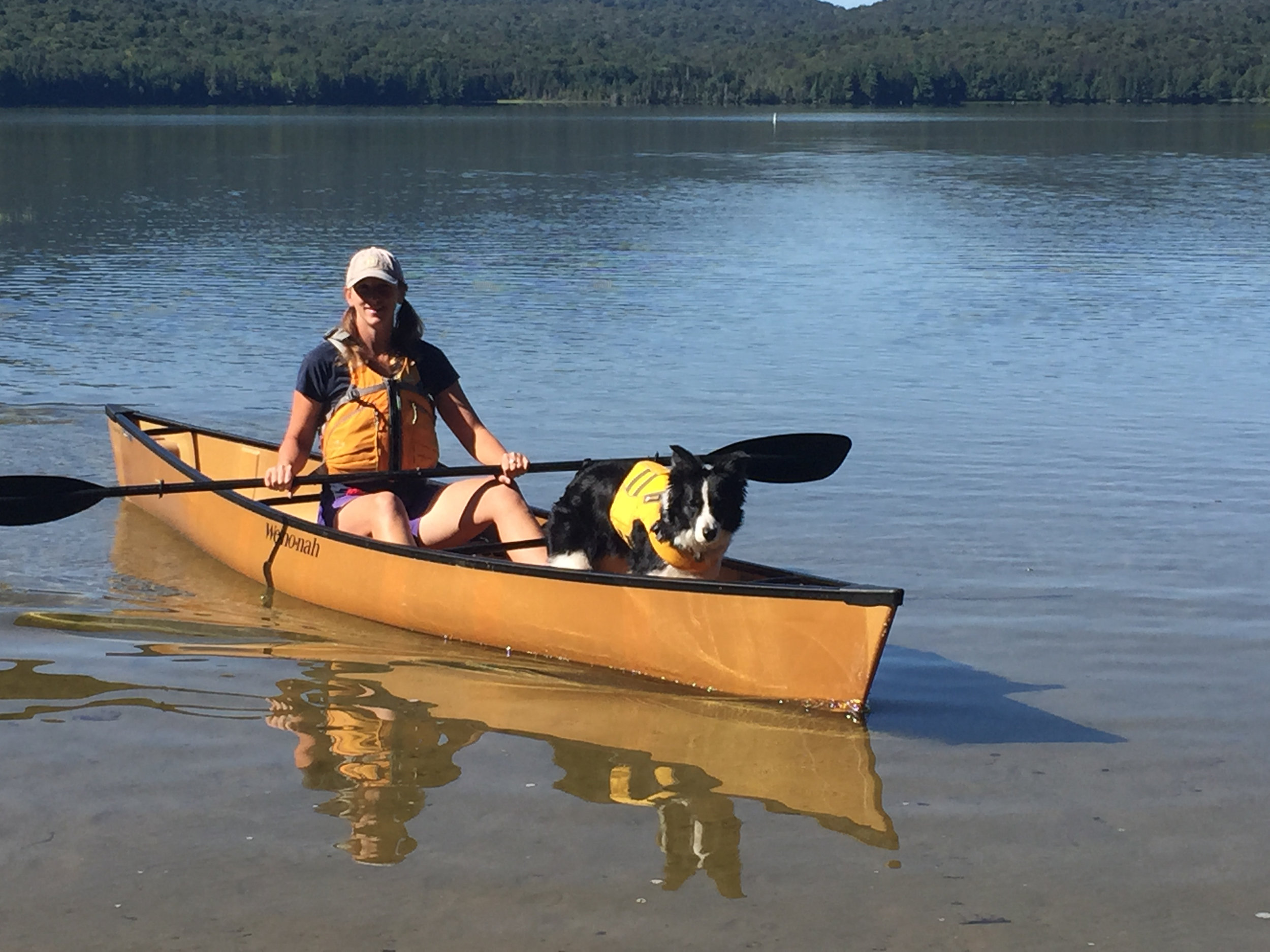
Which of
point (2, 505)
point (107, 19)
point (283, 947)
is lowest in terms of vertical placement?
point (283, 947)

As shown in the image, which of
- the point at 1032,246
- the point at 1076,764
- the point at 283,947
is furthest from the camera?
the point at 1032,246

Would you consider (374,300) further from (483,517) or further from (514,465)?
(483,517)

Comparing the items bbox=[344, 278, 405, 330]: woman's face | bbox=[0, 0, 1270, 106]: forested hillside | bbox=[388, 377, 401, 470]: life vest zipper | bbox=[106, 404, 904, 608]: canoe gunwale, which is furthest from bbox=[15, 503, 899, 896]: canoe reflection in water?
bbox=[0, 0, 1270, 106]: forested hillside

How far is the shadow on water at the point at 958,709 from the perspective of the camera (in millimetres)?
5668

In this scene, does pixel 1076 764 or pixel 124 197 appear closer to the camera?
pixel 1076 764

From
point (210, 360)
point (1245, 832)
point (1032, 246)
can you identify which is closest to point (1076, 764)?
point (1245, 832)

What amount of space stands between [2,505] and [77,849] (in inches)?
111

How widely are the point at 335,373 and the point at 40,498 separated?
4.88 ft

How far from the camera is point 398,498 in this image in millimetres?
6859

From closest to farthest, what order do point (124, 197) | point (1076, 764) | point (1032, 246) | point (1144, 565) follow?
point (1076, 764), point (1144, 565), point (1032, 246), point (124, 197)

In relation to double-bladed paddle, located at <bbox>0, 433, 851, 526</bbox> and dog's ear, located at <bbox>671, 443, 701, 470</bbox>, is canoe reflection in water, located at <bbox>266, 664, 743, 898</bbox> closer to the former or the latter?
dog's ear, located at <bbox>671, 443, 701, 470</bbox>

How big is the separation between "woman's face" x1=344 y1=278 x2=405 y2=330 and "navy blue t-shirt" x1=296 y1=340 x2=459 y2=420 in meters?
0.19

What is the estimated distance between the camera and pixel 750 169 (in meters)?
42.8

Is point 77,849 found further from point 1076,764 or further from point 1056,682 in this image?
point 1056,682
